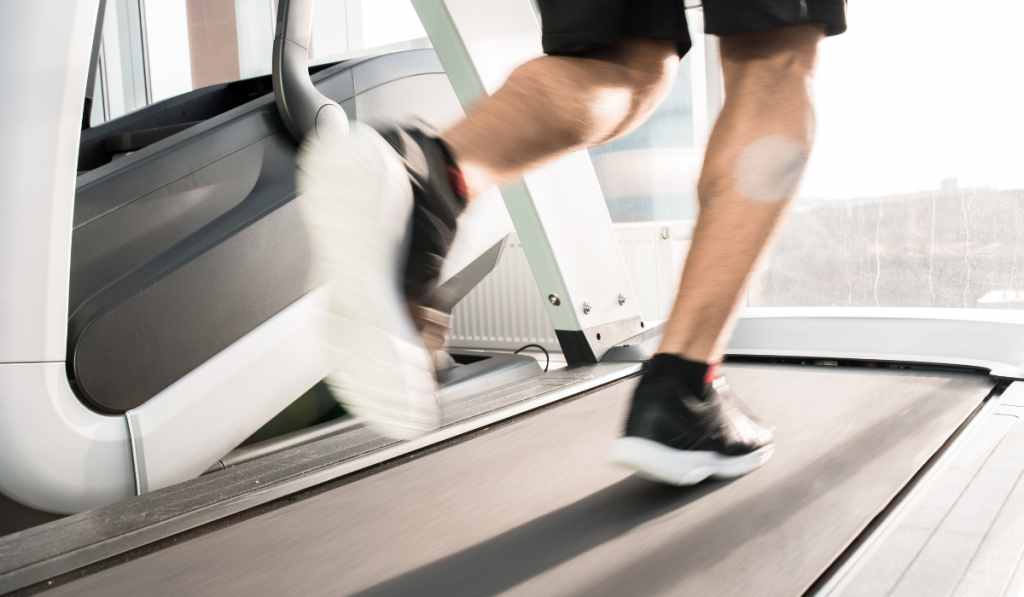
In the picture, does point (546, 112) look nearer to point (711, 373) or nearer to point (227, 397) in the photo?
point (711, 373)

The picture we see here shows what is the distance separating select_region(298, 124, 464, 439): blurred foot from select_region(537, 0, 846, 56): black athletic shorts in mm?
217

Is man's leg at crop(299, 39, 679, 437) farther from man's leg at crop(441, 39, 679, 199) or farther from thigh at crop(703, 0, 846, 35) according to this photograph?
thigh at crop(703, 0, 846, 35)

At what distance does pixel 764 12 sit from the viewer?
2.36 ft

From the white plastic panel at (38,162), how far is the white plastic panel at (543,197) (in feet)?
2.37

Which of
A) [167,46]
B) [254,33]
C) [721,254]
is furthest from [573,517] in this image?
[167,46]

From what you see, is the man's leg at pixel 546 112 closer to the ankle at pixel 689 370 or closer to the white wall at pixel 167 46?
the ankle at pixel 689 370

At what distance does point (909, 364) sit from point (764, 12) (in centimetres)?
98

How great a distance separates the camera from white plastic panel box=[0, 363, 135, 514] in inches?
35.2

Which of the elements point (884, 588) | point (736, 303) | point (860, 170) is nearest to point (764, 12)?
point (736, 303)

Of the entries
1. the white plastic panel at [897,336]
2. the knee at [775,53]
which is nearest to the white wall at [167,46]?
the white plastic panel at [897,336]

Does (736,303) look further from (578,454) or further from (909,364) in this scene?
(909,364)

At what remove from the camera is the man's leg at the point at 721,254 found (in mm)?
711

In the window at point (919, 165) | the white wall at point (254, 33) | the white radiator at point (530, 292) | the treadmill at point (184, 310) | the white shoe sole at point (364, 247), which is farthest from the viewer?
the white wall at point (254, 33)

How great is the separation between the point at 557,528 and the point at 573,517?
0.09 ft
